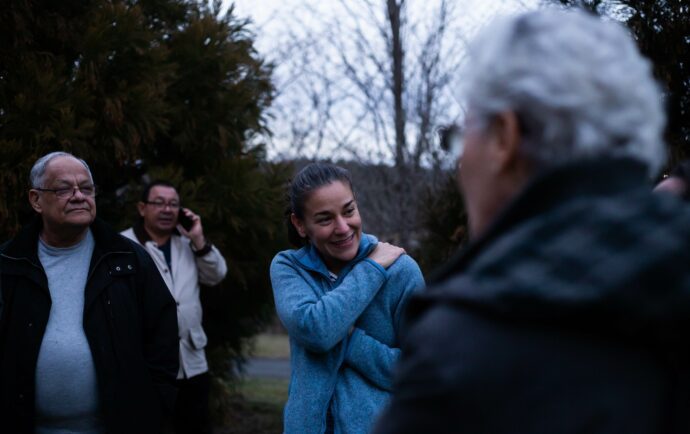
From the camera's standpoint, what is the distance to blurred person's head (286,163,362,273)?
2.88 m

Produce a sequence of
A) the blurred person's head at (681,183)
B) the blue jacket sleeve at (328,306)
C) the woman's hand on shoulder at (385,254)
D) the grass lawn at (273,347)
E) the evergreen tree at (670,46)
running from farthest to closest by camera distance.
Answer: the grass lawn at (273,347), the evergreen tree at (670,46), the woman's hand on shoulder at (385,254), the blue jacket sleeve at (328,306), the blurred person's head at (681,183)

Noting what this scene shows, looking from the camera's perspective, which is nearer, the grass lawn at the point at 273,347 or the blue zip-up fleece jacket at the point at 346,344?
the blue zip-up fleece jacket at the point at 346,344

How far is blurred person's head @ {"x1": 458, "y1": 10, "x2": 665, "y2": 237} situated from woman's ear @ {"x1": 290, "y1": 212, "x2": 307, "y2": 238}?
1777 mm

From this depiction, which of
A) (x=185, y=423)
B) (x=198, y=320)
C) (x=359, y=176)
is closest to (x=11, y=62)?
(x=198, y=320)

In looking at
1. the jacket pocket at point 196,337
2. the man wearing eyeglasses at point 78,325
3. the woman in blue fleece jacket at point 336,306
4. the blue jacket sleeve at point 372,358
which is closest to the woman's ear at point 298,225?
the woman in blue fleece jacket at point 336,306

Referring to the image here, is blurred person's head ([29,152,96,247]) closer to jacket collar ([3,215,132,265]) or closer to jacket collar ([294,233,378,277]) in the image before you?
jacket collar ([3,215,132,265])

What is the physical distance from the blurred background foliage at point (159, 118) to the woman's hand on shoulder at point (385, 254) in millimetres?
3452

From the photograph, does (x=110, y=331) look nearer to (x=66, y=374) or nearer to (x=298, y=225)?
(x=66, y=374)

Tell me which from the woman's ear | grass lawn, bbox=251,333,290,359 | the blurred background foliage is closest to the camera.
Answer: the woman's ear

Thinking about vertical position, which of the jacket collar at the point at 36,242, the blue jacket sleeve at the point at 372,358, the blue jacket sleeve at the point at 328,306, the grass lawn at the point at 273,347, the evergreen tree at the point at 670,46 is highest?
the evergreen tree at the point at 670,46

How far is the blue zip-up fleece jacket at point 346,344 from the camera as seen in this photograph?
8.76 ft

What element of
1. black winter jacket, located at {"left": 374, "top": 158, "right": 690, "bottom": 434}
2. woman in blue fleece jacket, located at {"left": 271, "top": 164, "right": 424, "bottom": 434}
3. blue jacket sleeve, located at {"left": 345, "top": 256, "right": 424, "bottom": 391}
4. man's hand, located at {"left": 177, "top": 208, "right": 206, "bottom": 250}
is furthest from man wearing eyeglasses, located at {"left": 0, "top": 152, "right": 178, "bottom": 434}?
black winter jacket, located at {"left": 374, "top": 158, "right": 690, "bottom": 434}

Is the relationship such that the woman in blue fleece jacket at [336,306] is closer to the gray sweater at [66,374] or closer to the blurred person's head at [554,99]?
the gray sweater at [66,374]

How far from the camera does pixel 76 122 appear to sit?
Answer: 19.4 ft
